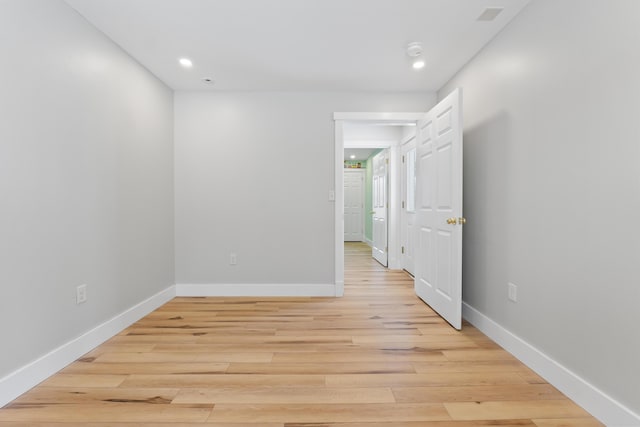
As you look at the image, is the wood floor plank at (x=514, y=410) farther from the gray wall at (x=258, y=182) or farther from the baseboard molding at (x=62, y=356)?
the baseboard molding at (x=62, y=356)

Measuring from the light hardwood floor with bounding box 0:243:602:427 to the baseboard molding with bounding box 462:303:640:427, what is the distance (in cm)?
5

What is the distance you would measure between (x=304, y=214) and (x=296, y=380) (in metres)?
1.96

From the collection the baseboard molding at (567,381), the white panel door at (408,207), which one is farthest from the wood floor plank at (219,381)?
the white panel door at (408,207)

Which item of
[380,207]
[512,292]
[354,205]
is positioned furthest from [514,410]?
[354,205]

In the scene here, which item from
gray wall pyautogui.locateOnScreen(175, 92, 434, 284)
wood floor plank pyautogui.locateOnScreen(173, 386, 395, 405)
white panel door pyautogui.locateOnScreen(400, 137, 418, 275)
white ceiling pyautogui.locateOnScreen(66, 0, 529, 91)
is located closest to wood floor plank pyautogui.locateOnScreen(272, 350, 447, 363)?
wood floor plank pyautogui.locateOnScreen(173, 386, 395, 405)

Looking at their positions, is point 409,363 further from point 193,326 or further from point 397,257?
point 397,257

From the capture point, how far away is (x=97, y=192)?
2.29 meters

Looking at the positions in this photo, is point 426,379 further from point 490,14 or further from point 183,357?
point 490,14

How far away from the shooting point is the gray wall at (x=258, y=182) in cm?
350

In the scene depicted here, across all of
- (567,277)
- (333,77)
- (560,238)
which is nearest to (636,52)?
(560,238)

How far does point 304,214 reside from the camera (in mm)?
3549

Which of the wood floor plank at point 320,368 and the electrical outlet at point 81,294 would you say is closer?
the wood floor plank at point 320,368

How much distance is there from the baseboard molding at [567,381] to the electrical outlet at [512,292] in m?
0.24

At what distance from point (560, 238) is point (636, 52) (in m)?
0.92
